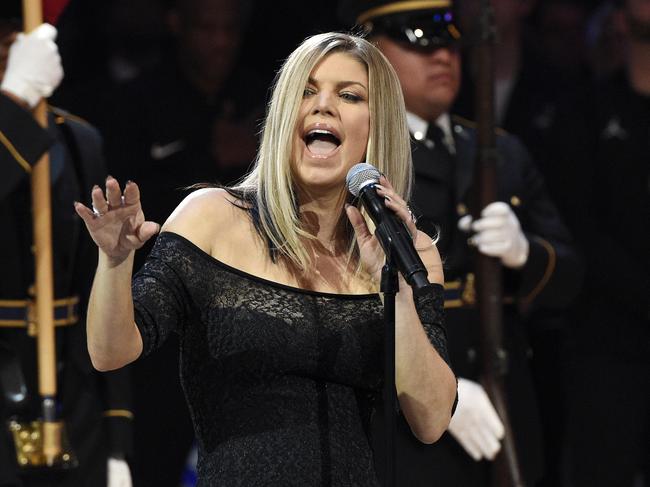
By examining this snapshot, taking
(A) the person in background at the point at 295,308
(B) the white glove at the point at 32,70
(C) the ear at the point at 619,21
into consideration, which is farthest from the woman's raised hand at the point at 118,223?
(C) the ear at the point at 619,21

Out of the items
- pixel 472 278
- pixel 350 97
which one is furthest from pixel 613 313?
pixel 350 97

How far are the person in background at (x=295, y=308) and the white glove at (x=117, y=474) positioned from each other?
103 centimetres

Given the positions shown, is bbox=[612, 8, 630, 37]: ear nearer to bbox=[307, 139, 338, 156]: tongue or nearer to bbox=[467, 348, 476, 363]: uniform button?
bbox=[467, 348, 476, 363]: uniform button

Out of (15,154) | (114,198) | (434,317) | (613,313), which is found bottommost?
(434,317)

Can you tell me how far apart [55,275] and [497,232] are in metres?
1.25

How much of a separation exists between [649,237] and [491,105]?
37.8 inches

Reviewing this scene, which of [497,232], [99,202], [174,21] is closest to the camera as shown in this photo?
[99,202]

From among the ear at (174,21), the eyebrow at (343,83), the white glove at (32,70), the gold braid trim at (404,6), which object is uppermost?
the ear at (174,21)

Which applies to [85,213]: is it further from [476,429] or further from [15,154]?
[476,429]

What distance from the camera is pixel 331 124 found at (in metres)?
2.76

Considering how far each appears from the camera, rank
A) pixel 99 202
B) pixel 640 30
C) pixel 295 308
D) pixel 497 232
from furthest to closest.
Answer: pixel 640 30 < pixel 497 232 < pixel 295 308 < pixel 99 202

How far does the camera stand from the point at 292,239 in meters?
2.74

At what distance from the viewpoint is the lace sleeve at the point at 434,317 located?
2746 millimetres

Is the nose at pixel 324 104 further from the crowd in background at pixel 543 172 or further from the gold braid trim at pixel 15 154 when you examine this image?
the crowd in background at pixel 543 172
